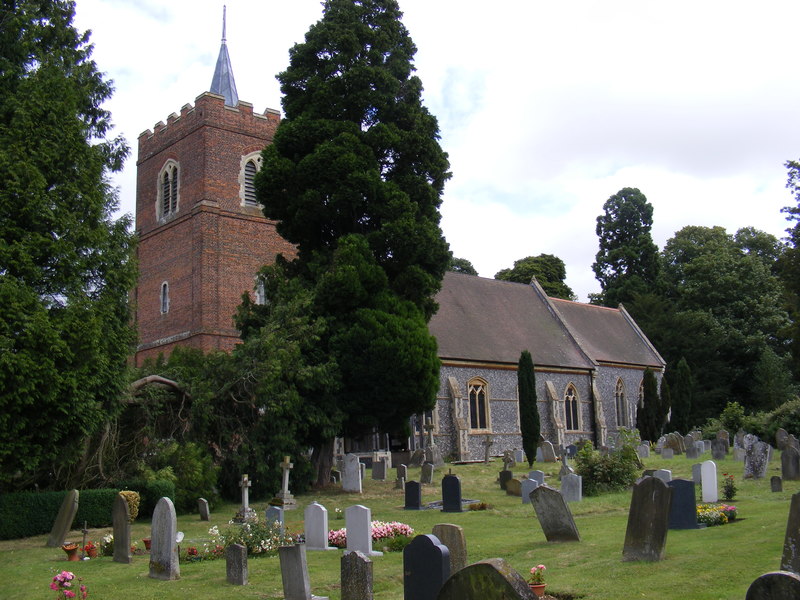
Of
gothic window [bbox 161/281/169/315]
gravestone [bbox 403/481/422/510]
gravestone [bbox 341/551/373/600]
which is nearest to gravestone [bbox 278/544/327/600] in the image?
gravestone [bbox 341/551/373/600]

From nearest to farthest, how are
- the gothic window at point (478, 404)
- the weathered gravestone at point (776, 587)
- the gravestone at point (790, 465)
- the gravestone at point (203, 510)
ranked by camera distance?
the weathered gravestone at point (776, 587)
the gravestone at point (203, 510)
the gravestone at point (790, 465)
the gothic window at point (478, 404)

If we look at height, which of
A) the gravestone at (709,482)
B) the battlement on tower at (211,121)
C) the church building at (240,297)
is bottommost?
Answer: the gravestone at (709,482)

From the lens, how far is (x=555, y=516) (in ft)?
36.1

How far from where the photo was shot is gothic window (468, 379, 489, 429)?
30.7 meters

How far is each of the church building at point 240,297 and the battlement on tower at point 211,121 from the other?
0.05 m

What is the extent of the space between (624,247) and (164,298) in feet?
106

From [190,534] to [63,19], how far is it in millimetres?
11973

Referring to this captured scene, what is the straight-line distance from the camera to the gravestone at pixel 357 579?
7.49 meters

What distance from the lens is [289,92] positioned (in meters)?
22.5

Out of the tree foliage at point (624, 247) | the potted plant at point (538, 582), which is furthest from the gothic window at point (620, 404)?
the potted plant at point (538, 582)

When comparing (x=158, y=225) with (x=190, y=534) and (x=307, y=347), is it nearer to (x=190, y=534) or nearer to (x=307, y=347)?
(x=307, y=347)

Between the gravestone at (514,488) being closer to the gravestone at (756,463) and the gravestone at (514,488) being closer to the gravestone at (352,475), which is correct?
the gravestone at (352,475)

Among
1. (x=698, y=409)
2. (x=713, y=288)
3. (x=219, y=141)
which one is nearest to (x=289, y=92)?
(x=219, y=141)

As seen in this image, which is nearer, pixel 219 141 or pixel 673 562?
pixel 673 562
